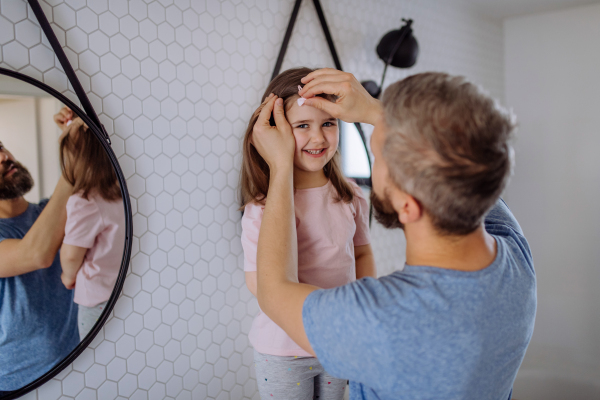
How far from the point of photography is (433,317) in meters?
0.57

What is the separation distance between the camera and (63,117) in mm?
871

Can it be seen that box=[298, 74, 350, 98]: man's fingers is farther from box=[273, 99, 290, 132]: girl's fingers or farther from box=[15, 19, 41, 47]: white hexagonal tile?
box=[15, 19, 41, 47]: white hexagonal tile

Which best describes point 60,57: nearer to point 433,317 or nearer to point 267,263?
point 267,263

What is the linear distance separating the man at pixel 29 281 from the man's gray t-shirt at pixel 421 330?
0.60 m

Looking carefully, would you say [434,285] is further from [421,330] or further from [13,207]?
[13,207]

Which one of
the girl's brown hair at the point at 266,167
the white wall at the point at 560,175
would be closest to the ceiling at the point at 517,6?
the white wall at the point at 560,175

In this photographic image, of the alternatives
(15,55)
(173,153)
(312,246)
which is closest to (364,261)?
(312,246)

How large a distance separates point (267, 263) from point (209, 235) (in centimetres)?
56

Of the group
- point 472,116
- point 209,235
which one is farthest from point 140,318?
point 472,116

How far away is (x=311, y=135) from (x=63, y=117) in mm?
562

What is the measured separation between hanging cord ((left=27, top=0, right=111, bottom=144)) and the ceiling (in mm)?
2022

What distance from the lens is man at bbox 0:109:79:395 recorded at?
2.64 feet

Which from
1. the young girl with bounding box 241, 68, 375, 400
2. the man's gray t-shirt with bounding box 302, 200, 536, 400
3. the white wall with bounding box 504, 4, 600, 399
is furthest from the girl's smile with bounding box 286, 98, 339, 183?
the white wall with bounding box 504, 4, 600, 399

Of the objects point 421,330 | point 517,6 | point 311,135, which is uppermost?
point 517,6
